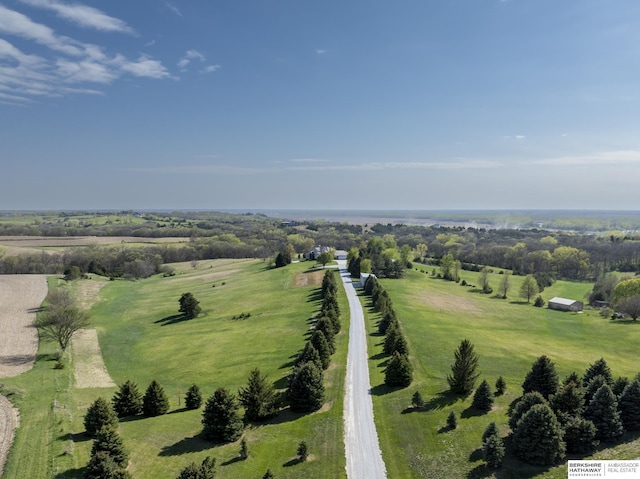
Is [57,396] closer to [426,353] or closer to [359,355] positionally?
[359,355]

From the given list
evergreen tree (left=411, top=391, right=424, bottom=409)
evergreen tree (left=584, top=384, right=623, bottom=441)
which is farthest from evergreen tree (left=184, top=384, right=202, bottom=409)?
evergreen tree (left=584, top=384, right=623, bottom=441)

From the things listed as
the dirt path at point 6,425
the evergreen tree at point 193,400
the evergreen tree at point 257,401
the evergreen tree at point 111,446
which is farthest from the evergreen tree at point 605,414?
the dirt path at point 6,425

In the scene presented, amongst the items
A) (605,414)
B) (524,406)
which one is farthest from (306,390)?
(605,414)

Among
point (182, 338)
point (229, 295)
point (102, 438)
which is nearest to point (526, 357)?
point (102, 438)

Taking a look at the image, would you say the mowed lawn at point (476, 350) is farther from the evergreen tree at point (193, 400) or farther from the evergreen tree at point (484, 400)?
the evergreen tree at point (193, 400)

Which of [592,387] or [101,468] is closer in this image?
[101,468]

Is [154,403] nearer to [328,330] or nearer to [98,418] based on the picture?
[98,418]
